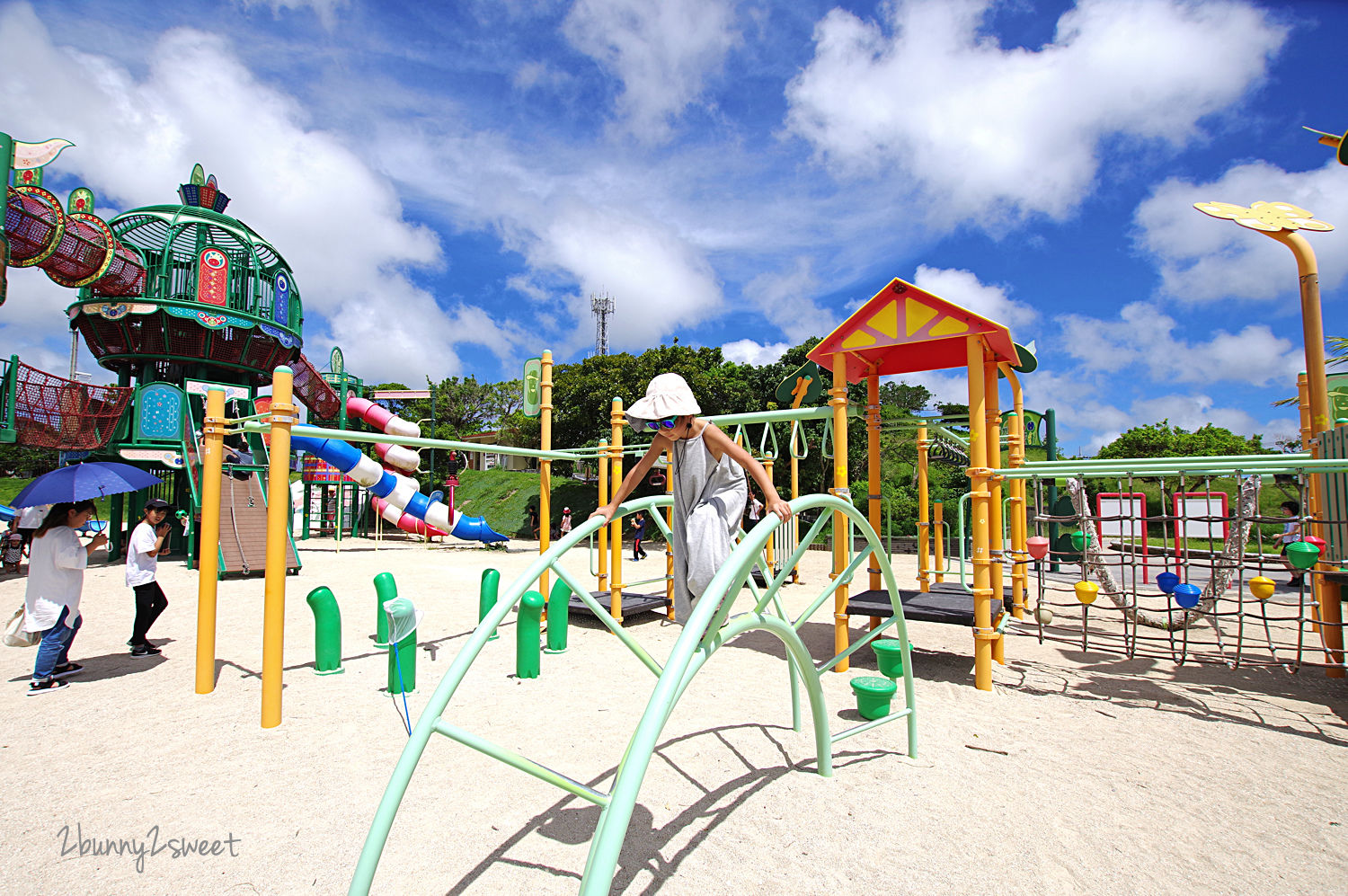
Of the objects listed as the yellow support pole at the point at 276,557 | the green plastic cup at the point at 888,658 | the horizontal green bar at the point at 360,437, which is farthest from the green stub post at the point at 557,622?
the green plastic cup at the point at 888,658

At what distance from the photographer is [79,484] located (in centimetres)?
490

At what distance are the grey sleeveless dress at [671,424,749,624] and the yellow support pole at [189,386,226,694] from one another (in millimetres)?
3659

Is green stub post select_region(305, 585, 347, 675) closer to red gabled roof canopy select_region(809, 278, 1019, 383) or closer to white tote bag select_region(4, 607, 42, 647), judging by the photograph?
white tote bag select_region(4, 607, 42, 647)

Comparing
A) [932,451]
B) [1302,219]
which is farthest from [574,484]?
[1302,219]

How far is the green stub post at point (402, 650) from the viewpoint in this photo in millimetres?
4414

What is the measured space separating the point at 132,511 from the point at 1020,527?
58.1ft

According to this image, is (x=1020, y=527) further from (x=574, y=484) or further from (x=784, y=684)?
(x=574, y=484)

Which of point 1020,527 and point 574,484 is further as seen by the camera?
point 574,484

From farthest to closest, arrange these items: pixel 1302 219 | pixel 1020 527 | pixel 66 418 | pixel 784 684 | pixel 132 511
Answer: pixel 132 511 < pixel 66 418 < pixel 1020 527 < pixel 1302 219 < pixel 784 684

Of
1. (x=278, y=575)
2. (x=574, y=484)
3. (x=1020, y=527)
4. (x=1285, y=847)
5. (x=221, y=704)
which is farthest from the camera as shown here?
(x=574, y=484)

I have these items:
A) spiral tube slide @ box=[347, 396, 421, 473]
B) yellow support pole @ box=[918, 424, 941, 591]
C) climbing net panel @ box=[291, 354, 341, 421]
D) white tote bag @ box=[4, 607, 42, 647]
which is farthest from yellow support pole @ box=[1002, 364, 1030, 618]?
climbing net panel @ box=[291, 354, 341, 421]

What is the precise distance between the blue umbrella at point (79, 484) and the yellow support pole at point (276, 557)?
1.58 metres

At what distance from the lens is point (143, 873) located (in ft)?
8.31

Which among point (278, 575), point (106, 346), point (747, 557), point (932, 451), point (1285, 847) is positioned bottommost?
point (1285, 847)
